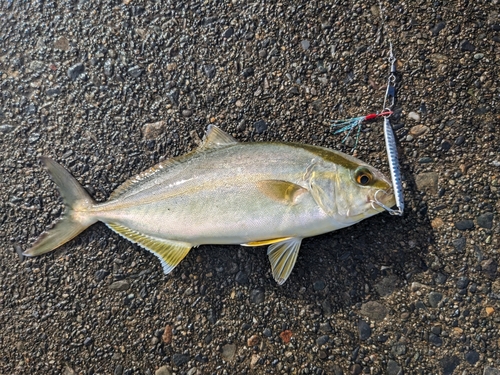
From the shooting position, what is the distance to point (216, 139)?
9.37 feet

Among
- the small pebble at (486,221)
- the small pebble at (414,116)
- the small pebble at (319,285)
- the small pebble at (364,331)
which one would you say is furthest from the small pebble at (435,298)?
the small pebble at (414,116)

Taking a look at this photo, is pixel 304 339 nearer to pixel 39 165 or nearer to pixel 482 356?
pixel 482 356

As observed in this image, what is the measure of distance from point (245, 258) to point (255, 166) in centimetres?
73

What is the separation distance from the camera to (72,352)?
10.1 ft

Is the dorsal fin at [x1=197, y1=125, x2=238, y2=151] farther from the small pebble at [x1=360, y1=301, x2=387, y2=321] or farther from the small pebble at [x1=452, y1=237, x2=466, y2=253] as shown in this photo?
the small pebble at [x1=452, y1=237, x2=466, y2=253]

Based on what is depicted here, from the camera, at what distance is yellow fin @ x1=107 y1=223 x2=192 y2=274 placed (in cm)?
288

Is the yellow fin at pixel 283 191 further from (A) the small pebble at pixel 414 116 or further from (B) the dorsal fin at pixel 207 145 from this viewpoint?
(A) the small pebble at pixel 414 116

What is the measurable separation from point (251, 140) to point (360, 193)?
90 cm

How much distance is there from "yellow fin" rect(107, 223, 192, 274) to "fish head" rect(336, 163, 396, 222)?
3.66ft

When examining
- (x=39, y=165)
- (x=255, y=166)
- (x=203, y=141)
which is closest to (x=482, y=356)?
(x=255, y=166)

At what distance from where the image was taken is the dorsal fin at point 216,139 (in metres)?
2.85

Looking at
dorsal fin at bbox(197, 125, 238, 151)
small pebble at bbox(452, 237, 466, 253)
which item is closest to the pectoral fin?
dorsal fin at bbox(197, 125, 238, 151)

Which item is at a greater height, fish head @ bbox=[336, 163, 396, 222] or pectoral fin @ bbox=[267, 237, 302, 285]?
fish head @ bbox=[336, 163, 396, 222]

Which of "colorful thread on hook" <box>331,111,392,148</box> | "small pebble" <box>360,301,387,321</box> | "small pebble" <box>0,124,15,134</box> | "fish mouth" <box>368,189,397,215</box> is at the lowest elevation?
"small pebble" <box>360,301,387,321</box>
